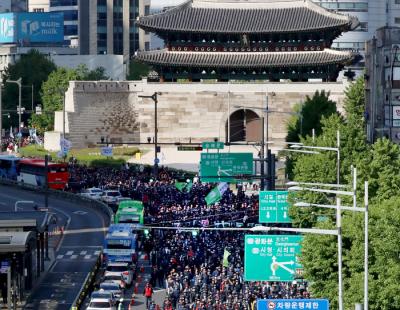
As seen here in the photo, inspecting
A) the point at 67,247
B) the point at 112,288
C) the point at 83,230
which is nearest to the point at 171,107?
the point at 83,230

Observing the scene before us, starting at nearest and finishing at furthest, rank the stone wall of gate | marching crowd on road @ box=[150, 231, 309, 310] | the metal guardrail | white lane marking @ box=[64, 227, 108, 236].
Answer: marching crowd on road @ box=[150, 231, 309, 310] → white lane marking @ box=[64, 227, 108, 236] → the metal guardrail → the stone wall of gate

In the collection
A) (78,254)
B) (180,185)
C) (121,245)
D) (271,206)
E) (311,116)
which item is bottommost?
(78,254)

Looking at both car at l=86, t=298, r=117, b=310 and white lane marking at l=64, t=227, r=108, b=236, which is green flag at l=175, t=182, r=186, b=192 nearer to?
white lane marking at l=64, t=227, r=108, b=236

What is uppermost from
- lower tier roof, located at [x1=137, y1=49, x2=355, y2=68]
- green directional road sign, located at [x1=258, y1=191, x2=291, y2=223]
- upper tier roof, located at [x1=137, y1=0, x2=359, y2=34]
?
upper tier roof, located at [x1=137, y1=0, x2=359, y2=34]

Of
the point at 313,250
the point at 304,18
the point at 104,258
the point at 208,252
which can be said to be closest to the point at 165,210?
the point at 104,258

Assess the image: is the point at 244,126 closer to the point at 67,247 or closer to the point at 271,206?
the point at 67,247

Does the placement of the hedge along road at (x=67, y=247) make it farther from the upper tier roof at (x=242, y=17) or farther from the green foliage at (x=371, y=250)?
the upper tier roof at (x=242, y=17)

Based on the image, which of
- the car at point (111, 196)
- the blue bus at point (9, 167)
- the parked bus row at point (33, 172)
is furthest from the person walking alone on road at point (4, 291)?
the blue bus at point (9, 167)

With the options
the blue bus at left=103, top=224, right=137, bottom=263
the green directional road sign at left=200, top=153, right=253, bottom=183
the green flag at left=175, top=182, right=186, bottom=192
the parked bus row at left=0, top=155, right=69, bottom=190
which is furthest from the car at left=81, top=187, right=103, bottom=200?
the blue bus at left=103, top=224, right=137, bottom=263
